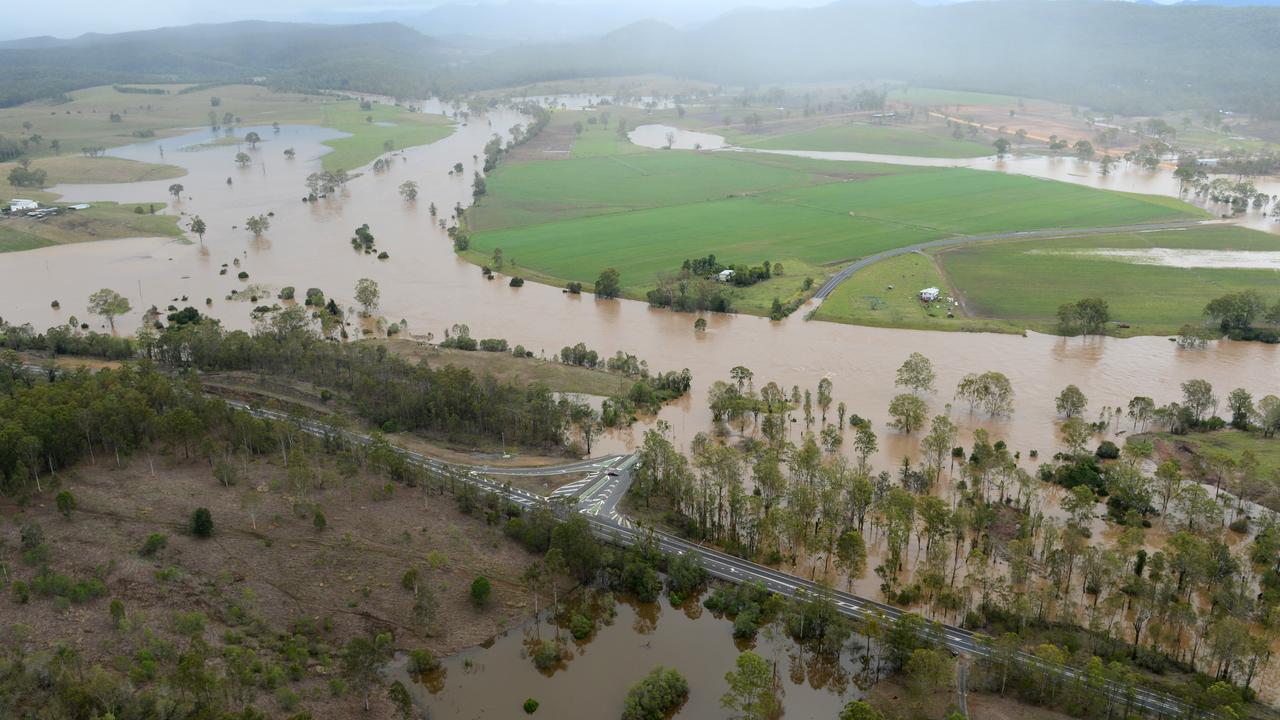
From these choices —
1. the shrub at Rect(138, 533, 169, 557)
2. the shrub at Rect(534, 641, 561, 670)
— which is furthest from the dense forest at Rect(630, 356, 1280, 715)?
the shrub at Rect(138, 533, 169, 557)

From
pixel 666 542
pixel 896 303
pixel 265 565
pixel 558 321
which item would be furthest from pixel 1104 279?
pixel 265 565

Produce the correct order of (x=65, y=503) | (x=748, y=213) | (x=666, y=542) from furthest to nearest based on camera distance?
(x=748, y=213)
(x=666, y=542)
(x=65, y=503)

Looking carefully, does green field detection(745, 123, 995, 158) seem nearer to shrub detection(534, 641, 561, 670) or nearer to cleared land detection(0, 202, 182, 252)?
cleared land detection(0, 202, 182, 252)

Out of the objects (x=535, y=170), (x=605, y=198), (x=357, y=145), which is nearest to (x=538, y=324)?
(x=605, y=198)

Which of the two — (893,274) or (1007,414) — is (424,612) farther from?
(893,274)

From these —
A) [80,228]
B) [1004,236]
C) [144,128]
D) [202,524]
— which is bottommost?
[202,524]

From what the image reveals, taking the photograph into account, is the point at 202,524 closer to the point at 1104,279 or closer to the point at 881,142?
the point at 1104,279

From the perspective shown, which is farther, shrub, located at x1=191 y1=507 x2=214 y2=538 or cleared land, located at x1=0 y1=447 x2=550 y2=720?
shrub, located at x1=191 y1=507 x2=214 y2=538
